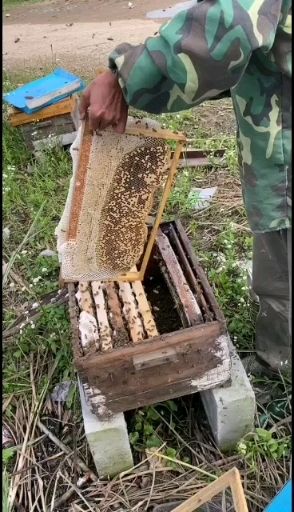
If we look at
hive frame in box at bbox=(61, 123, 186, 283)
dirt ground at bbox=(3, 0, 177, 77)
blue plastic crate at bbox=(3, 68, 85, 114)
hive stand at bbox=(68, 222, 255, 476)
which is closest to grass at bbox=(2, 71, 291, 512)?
hive stand at bbox=(68, 222, 255, 476)

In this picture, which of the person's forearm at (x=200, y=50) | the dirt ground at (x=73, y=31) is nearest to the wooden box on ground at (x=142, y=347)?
the person's forearm at (x=200, y=50)

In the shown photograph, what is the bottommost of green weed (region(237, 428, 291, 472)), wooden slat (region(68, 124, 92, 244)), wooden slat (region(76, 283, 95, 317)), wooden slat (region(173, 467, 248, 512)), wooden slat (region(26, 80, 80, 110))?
green weed (region(237, 428, 291, 472))

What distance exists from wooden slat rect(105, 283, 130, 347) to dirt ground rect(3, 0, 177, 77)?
4.45 meters

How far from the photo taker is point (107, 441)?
93.3 inches

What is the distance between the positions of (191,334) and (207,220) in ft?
5.57

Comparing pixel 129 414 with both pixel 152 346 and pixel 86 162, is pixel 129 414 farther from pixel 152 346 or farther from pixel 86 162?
pixel 86 162

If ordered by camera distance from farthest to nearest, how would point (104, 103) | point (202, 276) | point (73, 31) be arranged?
1. point (73, 31)
2. point (202, 276)
3. point (104, 103)

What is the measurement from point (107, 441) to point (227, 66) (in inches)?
57.1

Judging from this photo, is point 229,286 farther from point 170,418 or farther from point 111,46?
point 111,46

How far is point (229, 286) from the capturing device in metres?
3.17

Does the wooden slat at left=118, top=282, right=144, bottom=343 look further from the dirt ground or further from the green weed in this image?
the dirt ground

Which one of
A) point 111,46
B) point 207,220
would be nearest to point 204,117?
point 207,220

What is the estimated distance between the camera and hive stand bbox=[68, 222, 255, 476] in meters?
2.26

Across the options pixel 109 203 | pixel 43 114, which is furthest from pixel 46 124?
pixel 109 203
